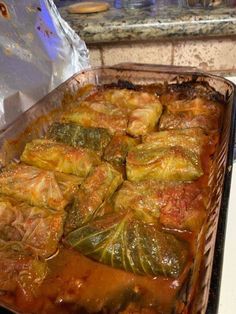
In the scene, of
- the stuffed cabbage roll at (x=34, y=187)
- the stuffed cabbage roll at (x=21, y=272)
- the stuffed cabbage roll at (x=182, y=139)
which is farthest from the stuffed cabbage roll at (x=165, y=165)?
the stuffed cabbage roll at (x=21, y=272)

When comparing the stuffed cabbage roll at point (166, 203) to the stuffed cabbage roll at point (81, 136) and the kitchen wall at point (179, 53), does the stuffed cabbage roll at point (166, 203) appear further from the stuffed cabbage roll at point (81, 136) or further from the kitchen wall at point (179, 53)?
the kitchen wall at point (179, 53)

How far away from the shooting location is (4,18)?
2.25m

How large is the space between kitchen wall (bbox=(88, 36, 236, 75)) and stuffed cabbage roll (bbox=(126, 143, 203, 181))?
50.3 inches

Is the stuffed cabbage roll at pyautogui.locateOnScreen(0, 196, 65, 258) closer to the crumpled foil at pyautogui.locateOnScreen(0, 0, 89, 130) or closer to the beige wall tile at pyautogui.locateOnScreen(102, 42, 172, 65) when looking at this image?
the crumpled foil at pyautogui.locateOnScreen(0, 0, 89, 130)

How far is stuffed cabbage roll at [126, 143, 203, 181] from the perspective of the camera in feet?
6.25

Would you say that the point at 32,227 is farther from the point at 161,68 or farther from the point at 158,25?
the point at 158,25

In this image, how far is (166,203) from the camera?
173 centimetres

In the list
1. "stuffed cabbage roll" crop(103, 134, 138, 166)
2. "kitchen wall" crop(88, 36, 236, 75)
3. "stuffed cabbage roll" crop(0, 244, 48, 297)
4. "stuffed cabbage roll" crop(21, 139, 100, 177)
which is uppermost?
"kitchen wall" crop(88, 36, 236, 75)

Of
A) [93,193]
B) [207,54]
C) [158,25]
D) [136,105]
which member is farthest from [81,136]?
[207,54]

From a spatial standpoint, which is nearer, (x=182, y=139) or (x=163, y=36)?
(x=182, y=139)

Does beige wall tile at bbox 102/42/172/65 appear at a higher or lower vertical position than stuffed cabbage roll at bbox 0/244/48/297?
higher

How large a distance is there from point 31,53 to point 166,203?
60.8 inches

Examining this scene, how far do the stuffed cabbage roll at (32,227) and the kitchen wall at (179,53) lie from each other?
1.71 metres

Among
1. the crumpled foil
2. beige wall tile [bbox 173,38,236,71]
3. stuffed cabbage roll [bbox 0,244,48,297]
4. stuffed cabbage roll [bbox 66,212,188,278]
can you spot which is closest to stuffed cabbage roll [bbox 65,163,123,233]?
stuffed cabbage roll [bbox 66,212,188,278]
